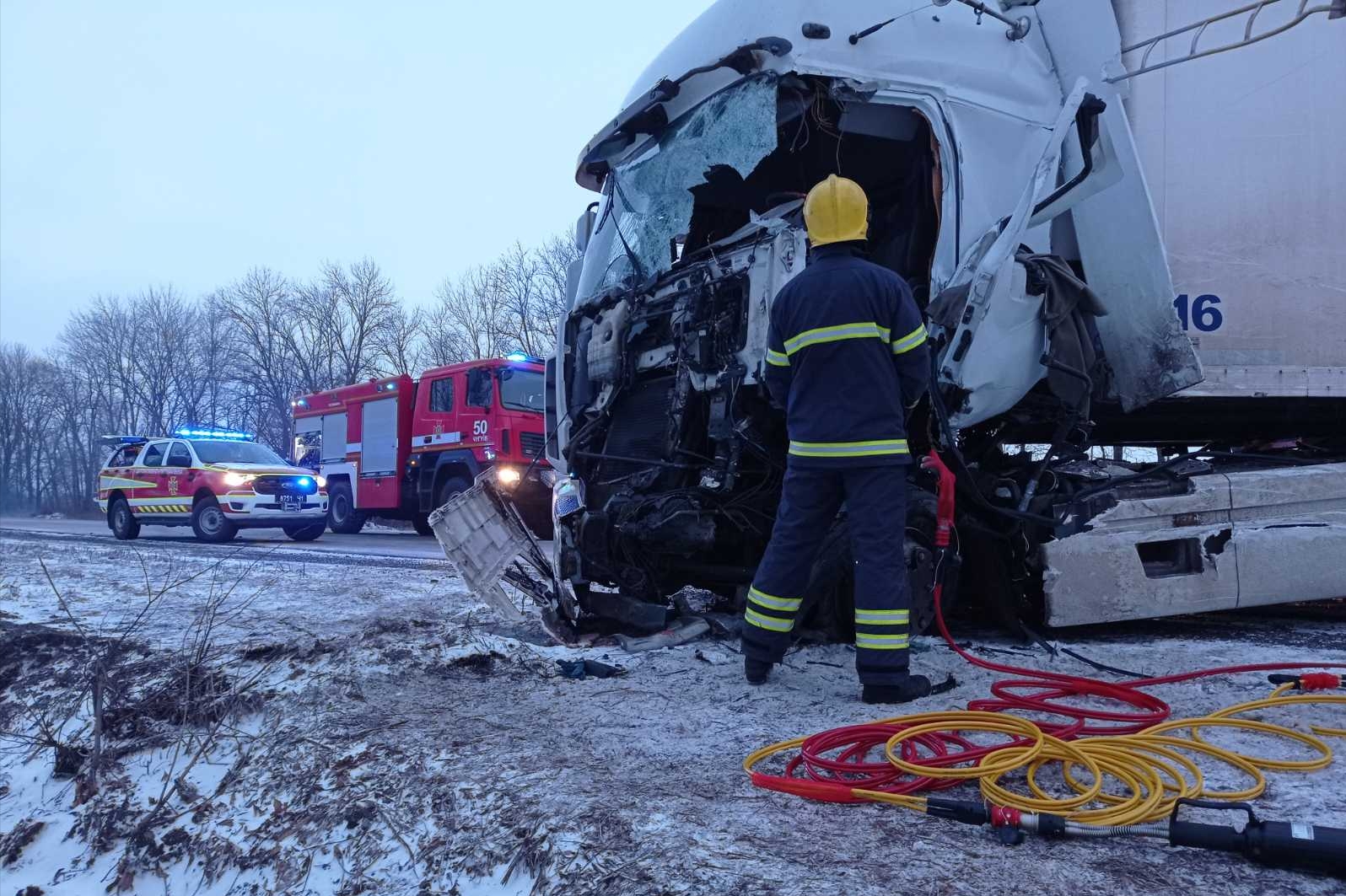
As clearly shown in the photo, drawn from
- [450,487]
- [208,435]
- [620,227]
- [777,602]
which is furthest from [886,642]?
[208,435]

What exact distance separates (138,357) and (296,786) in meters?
43.6

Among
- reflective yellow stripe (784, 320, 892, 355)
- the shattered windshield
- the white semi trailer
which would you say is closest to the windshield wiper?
the shattered windshield

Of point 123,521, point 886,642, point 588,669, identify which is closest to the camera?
point 886,642

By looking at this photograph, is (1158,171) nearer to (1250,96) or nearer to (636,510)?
(1250,96)

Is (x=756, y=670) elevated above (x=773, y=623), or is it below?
below

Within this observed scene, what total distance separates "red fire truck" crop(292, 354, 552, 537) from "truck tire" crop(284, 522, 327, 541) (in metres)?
1.18

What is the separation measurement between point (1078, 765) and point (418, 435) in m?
12.3

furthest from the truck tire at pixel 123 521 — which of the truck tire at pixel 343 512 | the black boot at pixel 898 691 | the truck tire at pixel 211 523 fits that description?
the black boot at pixel 898 691

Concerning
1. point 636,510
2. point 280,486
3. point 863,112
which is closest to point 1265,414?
point 863,112

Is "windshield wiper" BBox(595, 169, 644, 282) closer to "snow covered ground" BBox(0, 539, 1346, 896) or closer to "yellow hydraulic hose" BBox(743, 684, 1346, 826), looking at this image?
"snow covered ground" BBox(0, 539, 1346, 896)

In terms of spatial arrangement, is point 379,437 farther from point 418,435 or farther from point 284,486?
point 284,486

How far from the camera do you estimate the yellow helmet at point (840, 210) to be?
3.30 m

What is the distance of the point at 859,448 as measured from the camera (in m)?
3.10

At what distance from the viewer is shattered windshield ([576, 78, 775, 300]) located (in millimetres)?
3947
